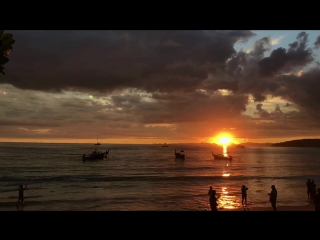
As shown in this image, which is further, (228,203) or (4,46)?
(228,203)

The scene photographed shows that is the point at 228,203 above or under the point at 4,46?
under

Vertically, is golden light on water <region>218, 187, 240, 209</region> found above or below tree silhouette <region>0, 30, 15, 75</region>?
below

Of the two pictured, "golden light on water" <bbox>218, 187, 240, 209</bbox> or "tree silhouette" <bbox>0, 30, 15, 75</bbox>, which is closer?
"tree silhouette" <bbox>0, 30, 15, 75</bbox>

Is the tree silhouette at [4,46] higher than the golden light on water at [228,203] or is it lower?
higher

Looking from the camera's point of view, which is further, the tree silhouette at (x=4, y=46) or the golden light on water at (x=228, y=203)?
the golden light on water at (x=228, y=203)
